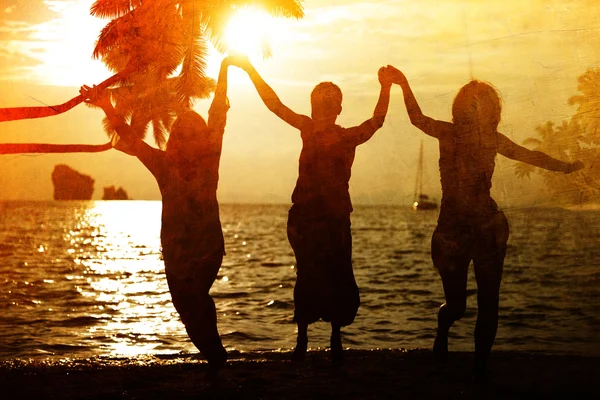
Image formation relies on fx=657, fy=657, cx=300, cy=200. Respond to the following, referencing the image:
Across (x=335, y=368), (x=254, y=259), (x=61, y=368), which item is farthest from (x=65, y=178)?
(x=254, y=259)

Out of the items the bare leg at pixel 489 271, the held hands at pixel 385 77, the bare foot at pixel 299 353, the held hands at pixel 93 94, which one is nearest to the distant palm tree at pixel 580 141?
the bare leg at pixel 489 271

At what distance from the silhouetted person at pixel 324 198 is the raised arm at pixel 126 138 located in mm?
1242

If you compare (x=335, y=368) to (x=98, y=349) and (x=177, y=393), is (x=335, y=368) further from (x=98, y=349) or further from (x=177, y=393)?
(x=98, y=349)

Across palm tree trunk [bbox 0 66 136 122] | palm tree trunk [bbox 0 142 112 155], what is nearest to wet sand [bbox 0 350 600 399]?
palm tree trunk [bbox 0 142 112 155]

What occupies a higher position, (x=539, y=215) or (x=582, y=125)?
(x=582, y=125)

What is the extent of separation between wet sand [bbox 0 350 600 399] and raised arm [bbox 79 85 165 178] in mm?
2108

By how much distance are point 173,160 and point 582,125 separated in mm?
4408

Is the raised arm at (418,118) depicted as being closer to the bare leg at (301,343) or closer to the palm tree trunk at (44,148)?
the bare leg at (301,343)

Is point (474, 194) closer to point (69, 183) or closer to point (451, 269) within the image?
point (451, 269)

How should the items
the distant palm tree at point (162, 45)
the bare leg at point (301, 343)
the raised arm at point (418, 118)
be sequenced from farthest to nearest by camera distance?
the distant palm tree at point (162, 45) < the bare leg at point (301, 343) < the raised arm at point (418, 118)

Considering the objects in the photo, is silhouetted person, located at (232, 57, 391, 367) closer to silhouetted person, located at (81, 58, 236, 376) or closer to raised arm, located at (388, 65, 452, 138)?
raised arm, located at (388, 65, 452, 138)

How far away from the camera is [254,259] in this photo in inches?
1510

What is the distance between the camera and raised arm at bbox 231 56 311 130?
6457 mm

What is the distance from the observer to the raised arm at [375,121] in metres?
6.44
